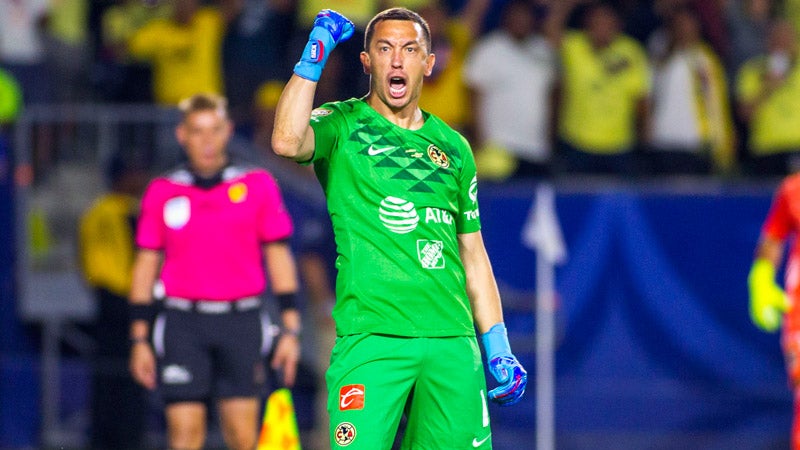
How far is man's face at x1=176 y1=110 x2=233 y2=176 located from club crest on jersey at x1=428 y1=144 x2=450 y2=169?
337 cm

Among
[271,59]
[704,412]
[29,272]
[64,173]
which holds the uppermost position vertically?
[271,59]

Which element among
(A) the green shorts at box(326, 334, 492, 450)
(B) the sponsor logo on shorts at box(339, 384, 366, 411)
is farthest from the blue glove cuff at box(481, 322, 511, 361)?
(B) the sponsor logo on shorts at box(339, 384, 366, 411)

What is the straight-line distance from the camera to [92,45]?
14.6 m

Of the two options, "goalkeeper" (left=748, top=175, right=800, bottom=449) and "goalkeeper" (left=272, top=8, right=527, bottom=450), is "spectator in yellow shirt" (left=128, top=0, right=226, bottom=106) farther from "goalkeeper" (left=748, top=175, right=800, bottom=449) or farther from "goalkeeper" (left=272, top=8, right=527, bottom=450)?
"goalkeeper" (left=272, top=8, right=527, bottom=450)

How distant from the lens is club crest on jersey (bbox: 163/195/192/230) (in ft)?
30.7

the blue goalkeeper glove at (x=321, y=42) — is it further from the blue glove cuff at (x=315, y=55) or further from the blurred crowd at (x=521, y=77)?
the blurred crowd at (x=521, y=77)

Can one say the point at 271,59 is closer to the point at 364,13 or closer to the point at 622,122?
the point at 364,13

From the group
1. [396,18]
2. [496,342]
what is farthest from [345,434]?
[396,18]

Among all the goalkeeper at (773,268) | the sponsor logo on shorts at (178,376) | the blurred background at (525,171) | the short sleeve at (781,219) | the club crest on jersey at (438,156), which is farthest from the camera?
the blurred background at (525,171)

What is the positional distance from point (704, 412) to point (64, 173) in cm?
574

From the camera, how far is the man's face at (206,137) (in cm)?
936

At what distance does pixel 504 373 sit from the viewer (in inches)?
244

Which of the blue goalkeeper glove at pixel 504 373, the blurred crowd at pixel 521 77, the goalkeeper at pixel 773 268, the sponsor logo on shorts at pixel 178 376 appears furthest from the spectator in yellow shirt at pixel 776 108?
the blue goalkeeper glove at pixel 504 373

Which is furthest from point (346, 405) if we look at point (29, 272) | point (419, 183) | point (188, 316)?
point (29, 272)
